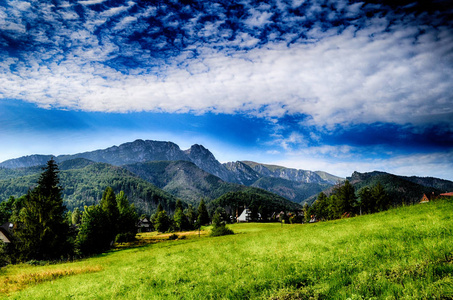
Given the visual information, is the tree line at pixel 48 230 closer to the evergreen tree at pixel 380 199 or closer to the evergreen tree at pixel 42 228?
the evergreen tree at pixel 42 228

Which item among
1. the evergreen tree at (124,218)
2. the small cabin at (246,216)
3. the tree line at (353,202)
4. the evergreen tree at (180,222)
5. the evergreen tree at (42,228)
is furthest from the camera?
the small cabin at (246,216)

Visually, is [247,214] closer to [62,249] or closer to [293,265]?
[62,249]

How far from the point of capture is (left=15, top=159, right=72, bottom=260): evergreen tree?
38812 mm

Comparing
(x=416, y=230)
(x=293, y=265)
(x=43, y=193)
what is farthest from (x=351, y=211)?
(x=43, y=193)

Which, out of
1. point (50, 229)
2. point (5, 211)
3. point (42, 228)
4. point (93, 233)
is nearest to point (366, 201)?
point (93, 233)

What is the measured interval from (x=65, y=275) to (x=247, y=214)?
148 meters

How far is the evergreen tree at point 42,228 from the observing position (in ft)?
127

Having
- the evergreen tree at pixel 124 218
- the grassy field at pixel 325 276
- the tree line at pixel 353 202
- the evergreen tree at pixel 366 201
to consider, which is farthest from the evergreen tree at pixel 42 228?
the evergreen tree at pixel 366 201

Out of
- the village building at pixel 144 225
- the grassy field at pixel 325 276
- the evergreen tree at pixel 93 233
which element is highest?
the grassy field at pixel 325 276

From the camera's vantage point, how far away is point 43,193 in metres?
43.0

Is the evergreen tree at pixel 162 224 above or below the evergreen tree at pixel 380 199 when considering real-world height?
below

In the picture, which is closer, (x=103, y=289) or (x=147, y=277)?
(x=103, y=289)

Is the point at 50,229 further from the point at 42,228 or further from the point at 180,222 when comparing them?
the point at 180,222

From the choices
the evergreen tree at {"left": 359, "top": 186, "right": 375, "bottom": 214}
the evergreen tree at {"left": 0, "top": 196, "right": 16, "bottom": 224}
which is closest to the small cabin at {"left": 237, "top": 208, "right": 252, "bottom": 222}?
the evergreen tree at {"left": 359, "top": 186, "right": 375, "bottom": 214}
